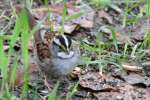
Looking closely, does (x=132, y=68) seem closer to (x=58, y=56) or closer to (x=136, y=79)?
(x=136, y=79)

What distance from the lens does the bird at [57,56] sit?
4.43 meters

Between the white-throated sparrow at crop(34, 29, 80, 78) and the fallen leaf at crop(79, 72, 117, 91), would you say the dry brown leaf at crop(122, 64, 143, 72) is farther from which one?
the white-throated sparrow at crop(34, 29, 80, 78)

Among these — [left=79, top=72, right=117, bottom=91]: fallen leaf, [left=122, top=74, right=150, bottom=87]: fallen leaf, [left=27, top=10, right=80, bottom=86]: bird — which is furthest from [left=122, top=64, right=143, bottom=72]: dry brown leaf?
[left=27, top=10, right=80, bottom=86]: bird

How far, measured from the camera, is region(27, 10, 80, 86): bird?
443cm

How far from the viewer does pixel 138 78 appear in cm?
482

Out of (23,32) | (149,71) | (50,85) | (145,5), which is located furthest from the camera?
(145,5)

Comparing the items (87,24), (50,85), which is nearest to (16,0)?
(87,24)

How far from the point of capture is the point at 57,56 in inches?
176

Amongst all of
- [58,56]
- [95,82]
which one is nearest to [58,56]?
[58,56]

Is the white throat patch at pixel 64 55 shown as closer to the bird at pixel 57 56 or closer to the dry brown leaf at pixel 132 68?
the bird at pixel 57 56

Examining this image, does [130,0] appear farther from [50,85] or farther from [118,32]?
[50,85]

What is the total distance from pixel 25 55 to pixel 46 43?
1.85ft

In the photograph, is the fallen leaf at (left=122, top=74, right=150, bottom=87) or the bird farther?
the fallen leaf at (left=122, top=74, right=150, bottom=87)

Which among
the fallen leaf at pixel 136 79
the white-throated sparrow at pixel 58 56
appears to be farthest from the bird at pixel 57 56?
the fallen leaf at pixel 136 79
